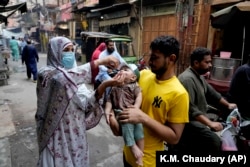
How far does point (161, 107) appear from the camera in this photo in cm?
161

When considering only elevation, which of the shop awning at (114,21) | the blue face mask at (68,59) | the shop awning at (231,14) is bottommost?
the blue face mask at (68,59)

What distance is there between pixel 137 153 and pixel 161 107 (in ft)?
1.22

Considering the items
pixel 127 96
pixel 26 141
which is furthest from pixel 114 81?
pixel 26 141

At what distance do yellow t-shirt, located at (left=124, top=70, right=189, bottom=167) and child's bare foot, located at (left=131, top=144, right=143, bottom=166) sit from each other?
0.24ft

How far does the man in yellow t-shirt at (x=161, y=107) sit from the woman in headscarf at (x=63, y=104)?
1.02 ft

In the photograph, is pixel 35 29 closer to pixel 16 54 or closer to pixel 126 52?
pixel 16 54

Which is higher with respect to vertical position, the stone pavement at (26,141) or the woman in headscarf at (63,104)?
the woman in headscarf at (63,104)

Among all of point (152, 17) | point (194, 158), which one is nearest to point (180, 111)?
point (194, 158)

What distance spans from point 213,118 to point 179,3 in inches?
291

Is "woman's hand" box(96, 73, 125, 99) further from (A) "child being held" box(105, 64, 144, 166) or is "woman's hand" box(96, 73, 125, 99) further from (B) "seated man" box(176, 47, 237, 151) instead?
(B) "seated man" box(176, 47, 237, 151)

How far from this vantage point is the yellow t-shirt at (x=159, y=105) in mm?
1577

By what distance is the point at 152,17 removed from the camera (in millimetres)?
11719

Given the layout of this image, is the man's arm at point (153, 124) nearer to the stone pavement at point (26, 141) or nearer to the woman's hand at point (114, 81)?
the woman's hand at point (114, 81)

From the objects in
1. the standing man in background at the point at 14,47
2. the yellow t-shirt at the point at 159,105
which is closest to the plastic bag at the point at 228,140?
the yellow t-shirt at the point at 159,105
